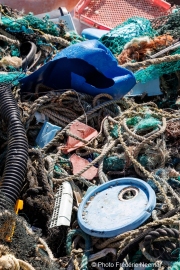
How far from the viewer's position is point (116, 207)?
302 cm

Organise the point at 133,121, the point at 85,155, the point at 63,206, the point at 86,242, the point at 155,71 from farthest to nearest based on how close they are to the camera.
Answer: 1. the point at 155,71
2. the point at 133,121
3. the point at 85,155
4. the point at 63,206
5. the point at 86,242

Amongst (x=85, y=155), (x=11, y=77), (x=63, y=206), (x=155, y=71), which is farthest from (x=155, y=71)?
(x=63, y=206)

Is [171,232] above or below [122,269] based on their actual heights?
above

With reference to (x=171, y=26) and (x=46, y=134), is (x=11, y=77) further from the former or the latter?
(x=171, y=26)

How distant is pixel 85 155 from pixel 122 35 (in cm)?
155

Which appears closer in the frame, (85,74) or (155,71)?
(85,74)

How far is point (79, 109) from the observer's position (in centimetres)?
398

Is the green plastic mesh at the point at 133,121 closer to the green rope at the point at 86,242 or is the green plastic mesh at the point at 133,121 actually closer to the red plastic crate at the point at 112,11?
the green rope at the point at 86,242

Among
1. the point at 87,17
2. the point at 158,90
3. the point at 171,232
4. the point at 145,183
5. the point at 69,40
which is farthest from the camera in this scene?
the point at 87,17

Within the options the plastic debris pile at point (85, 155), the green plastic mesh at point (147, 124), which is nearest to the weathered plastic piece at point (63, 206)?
the plastic debris pile at point (85, 155)

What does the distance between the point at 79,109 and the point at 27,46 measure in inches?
40.0

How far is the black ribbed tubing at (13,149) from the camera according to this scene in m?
3.07

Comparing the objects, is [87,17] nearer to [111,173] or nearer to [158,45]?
[158,45]

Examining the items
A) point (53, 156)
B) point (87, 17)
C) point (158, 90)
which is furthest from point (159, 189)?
point (87, 17)
